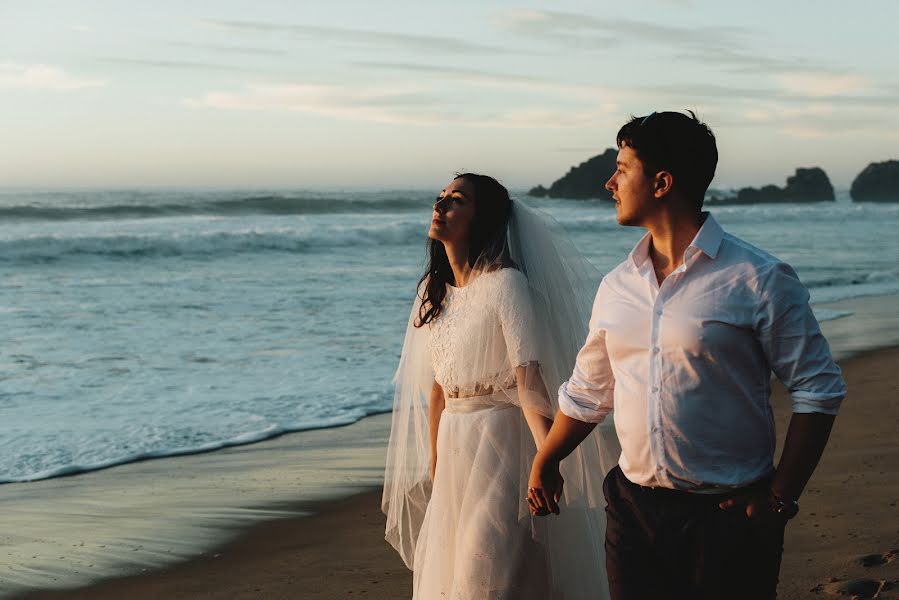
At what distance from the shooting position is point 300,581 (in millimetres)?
5230

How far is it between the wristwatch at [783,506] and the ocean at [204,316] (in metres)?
6.03

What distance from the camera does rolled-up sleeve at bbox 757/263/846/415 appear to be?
90.9 inches

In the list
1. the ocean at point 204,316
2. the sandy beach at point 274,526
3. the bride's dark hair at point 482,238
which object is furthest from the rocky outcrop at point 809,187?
the bride's dark hair at point 482,238

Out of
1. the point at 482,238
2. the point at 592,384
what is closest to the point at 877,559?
the point at 482,238

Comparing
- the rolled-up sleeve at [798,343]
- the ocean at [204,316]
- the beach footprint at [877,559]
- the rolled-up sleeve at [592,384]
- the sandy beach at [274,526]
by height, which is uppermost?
the rolled-up sleeve at [798,343]

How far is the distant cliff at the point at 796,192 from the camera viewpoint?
238 ft

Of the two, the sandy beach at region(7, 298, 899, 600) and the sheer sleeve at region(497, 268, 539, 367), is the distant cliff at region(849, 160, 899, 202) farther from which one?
the sheer sleeve at region(497, 268, 539, 367)

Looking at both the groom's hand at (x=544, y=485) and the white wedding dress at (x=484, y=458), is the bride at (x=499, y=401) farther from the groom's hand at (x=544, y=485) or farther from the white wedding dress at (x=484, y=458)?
the groom's hand at (x=544, y=485)

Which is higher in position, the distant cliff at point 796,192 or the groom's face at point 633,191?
the groom's face at point 633,191

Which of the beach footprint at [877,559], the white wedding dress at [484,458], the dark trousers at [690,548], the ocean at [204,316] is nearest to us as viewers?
the dark trousers at [690,548]

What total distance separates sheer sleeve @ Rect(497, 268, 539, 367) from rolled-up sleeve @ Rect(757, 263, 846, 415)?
4.32ft

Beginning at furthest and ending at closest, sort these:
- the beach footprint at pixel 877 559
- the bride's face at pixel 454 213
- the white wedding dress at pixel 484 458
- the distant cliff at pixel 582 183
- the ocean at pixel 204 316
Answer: the distant cliff at pixel 582 183
the ocean at pixel 204 316
the beach footprint at pixel 877 559
the bride's face at pixel 454 213
the white wedding dress at pixel 484 458

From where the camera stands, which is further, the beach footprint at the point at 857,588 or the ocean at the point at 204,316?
the ocean at the point at 204,316

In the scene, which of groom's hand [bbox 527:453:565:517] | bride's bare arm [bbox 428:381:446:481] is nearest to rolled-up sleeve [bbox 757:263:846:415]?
groom's hand [bbox 527:453:565:517]
